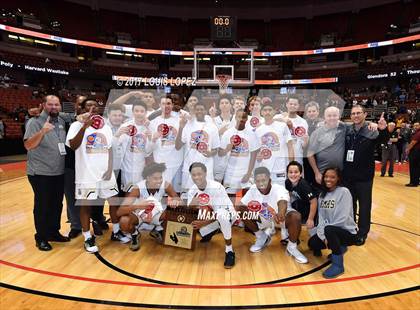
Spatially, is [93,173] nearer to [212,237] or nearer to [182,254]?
[182,254]

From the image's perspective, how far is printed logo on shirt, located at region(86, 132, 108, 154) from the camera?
12.5ft

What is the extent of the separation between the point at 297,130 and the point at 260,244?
63.0 inches

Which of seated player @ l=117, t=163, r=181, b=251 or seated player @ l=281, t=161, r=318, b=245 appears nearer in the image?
seated player @ l=281, t=161, r=318, b=245

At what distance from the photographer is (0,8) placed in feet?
66.3

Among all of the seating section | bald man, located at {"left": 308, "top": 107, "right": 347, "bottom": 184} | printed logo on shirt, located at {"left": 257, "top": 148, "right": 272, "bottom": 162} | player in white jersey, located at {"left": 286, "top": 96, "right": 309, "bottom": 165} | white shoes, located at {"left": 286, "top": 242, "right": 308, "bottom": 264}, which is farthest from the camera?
the seating section

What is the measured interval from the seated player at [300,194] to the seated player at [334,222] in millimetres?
100

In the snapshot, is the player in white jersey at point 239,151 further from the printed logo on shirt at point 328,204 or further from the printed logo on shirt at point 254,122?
the printed logo on shirt at point 328,204

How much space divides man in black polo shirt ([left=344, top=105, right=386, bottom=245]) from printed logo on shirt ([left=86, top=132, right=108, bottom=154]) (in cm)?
298

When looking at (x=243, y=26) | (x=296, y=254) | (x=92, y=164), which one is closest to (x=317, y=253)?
(x=296, y=254)

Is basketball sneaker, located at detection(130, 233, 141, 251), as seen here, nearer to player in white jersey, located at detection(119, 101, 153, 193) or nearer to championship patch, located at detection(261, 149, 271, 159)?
player in white jersey, located at detection(119, 101, 153, 193)

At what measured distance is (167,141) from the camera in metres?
4.25

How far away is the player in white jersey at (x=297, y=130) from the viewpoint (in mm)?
4387

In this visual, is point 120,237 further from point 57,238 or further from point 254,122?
point 254,122

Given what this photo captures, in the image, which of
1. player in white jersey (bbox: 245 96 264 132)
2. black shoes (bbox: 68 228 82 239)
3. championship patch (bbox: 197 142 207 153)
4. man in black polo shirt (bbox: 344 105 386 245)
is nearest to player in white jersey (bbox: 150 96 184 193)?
championship patch (bbox: 197 142 207 153)
